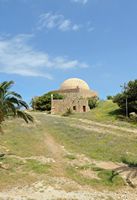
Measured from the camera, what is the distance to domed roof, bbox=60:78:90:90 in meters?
76.8

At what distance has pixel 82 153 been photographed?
24.8m

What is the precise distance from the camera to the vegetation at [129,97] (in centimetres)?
4847

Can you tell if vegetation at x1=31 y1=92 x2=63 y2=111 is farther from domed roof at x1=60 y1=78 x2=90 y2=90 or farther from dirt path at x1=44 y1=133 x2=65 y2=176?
dirt path at x1=44 y1=133 x2=65 y2=176

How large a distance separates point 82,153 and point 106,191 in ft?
25.6

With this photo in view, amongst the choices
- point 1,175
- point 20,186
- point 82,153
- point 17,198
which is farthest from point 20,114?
point 17,198

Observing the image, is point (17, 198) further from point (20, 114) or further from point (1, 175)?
point (20, 114)

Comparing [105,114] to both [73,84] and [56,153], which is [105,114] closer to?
[73,84]

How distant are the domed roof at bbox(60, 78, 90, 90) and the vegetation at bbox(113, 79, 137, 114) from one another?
85.2ft

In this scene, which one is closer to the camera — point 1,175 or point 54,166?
point 1,175

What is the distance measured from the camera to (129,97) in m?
49.0

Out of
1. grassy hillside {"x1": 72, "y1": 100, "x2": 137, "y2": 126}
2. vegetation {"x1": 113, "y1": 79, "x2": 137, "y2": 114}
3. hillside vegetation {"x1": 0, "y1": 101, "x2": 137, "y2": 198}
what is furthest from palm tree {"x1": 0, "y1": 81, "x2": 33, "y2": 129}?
vegetation {"x1": 113, "y1": 79, "x2": 137, "y2": 114}

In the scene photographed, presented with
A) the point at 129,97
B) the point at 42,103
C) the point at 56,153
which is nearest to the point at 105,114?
the point at 129,97

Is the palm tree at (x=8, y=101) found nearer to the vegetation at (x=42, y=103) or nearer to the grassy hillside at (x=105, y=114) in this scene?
the grassy hillside at (x=105, y=114)

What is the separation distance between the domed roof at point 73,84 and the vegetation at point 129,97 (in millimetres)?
25972
